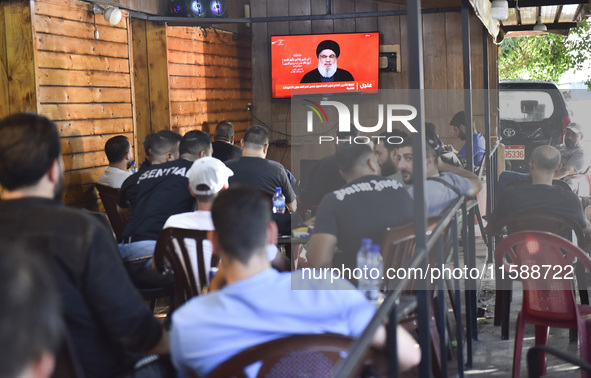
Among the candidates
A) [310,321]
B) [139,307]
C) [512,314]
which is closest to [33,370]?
[310,321]

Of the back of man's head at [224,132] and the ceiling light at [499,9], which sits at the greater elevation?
the ceiling light at [499,9]

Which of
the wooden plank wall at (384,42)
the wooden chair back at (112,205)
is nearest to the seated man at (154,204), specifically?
the wooden chair back at (112,205)

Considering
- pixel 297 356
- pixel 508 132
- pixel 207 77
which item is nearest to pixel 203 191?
pixel 297 356

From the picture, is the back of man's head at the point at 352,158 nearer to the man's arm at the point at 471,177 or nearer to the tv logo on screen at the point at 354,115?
the man's arm at the point at 471,177

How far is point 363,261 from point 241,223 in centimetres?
141

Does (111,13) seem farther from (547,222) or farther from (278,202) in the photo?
(547,222)

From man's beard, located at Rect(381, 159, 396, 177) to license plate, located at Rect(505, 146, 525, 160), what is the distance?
4371 mm

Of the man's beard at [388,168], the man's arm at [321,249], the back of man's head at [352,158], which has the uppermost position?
the back of man's head at [352,158]

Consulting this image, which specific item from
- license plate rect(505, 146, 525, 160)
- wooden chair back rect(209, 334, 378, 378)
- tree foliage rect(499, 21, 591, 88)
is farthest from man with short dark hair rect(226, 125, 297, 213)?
tree foliage rect(499, 21, 591, 88)

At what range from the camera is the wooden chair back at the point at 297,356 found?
5.36 feet

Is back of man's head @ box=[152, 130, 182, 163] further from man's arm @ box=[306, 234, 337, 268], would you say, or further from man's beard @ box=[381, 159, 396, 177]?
man's arm @ box=[306, 234, 337, 268]

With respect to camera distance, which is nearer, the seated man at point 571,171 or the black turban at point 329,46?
the seated man at point 571,171

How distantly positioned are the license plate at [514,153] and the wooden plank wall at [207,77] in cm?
342

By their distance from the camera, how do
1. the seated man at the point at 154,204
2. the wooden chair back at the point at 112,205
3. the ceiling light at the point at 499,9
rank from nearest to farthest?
1. the seated man at the point at 154,204
2. the wooden chair back at the point at 112,205
3. the ceiling light at the point at 499,9
